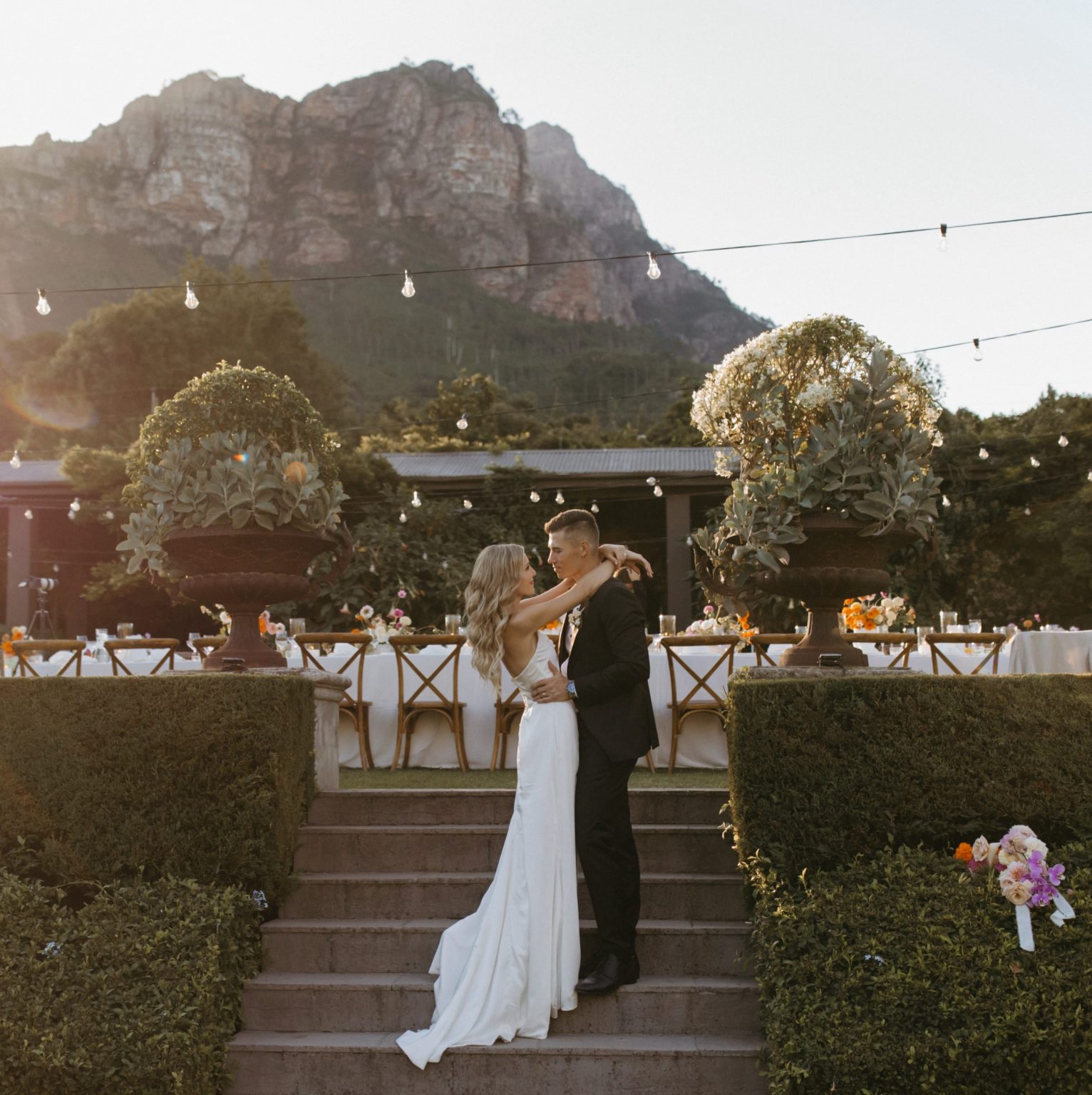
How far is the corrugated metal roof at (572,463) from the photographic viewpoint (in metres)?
18.6

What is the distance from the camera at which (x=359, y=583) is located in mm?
17797

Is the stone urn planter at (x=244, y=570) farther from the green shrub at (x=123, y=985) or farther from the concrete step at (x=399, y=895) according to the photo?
the green shrub at (x=123, y=985)

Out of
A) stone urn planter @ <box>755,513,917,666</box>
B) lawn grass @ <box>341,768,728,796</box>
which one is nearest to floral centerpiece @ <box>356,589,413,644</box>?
lawn grass @ <box>341,768,728,796</box>

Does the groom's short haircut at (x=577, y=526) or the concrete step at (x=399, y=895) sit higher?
the groom's short haircut at (x=577, y=526)

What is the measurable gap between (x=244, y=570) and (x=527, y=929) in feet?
8.58

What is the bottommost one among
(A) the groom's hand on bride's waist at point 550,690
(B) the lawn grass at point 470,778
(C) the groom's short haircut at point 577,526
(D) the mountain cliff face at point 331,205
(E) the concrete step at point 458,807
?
(B) the lawn grass at point 470,778

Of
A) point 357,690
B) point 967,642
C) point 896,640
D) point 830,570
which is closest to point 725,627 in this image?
point 896,640

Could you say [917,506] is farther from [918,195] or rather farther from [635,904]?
[918,195]

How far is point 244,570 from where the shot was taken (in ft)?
19.5

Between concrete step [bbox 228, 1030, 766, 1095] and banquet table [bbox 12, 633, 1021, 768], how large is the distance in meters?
3.83

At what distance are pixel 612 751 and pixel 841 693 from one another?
0.98 m

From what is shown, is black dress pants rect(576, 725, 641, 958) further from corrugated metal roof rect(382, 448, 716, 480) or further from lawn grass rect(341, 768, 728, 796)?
corrugated metal roof rect(382, 448, 716, 480)

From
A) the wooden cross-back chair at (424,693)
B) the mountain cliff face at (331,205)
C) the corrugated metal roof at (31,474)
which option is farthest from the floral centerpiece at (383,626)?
the mountain cliff face at (331,205)

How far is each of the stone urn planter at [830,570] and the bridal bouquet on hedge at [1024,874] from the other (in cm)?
116
